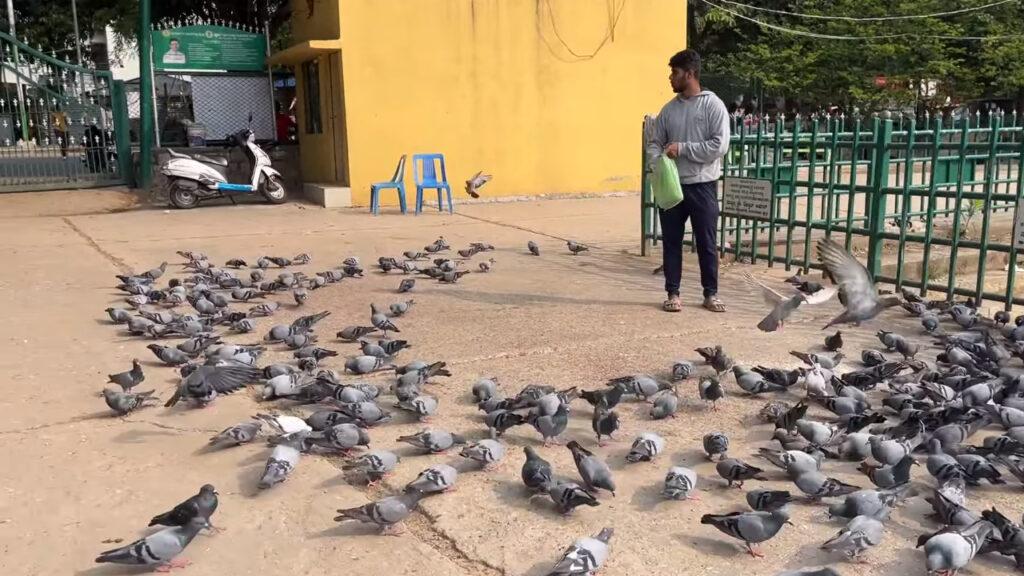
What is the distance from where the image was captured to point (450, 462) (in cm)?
343

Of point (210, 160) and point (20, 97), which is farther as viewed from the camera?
point (20, 97)

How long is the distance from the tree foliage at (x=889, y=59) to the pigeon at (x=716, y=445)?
2188 cm

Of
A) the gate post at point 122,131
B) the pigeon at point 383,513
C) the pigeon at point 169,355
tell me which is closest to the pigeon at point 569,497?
the pigeon at point 383,513

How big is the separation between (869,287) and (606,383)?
5.39 feet

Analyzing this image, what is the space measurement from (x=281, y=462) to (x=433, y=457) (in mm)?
623

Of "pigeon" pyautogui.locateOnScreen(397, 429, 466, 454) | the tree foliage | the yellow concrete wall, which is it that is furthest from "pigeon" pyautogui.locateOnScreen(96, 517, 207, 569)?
the tree foliage

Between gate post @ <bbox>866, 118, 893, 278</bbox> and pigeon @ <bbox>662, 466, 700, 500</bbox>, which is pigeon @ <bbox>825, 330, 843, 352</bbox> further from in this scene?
pigeon @ <bbox>662, 466, 700, 500</bbox>

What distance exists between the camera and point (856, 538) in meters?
2.63

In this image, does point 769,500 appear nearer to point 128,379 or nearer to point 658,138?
point 128,379

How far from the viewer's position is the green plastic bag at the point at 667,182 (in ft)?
18.4

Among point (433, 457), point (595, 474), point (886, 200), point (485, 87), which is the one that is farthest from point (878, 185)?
point (485, 87)

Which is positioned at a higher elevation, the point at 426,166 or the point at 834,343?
the point at 426,166

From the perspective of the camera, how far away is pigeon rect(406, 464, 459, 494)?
9.98ft

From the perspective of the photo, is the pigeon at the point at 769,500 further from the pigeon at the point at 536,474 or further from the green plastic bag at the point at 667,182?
the green plastic bag at the point at 667,182
